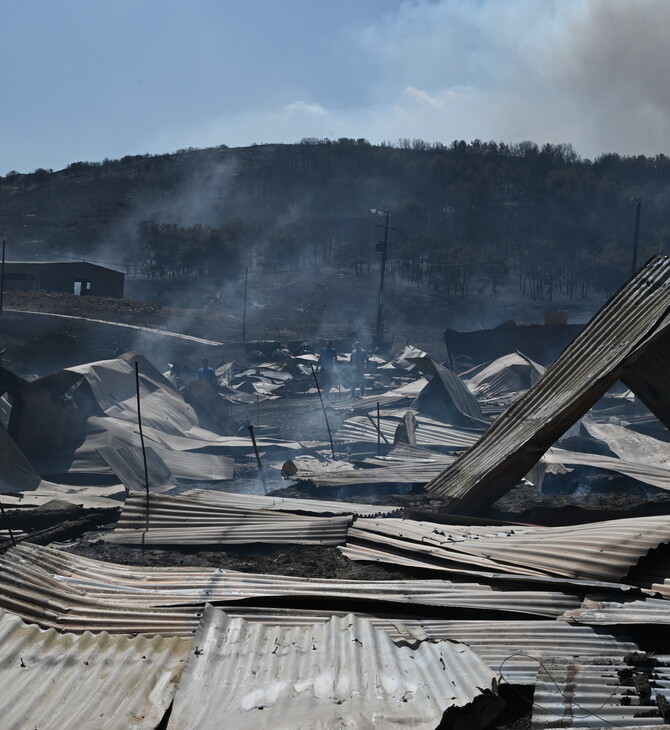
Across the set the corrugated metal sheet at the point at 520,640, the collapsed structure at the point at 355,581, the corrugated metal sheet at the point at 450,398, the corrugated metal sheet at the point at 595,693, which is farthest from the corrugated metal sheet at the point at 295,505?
the corrugated metal sheet at the point at 450,398

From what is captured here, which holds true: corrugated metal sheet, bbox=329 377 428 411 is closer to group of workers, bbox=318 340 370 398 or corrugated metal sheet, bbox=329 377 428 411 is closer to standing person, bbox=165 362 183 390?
group of workers, bbox=318 340 370 398

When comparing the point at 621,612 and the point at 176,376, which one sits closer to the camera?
the point at 621,612

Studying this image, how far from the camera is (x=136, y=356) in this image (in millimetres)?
14188

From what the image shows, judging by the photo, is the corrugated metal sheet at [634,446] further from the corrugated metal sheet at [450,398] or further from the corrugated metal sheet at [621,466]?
the corrugated metal sheet at [450,398]

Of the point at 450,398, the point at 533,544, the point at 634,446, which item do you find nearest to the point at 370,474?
the point at 533,544

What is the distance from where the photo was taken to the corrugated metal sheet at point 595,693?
3033mm

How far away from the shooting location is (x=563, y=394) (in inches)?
267

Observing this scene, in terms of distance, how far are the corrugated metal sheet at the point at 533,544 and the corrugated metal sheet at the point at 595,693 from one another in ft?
3.74

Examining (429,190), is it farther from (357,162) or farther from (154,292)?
(154,292)

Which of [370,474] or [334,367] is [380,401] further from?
[370,474]

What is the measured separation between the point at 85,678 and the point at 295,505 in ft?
12.3

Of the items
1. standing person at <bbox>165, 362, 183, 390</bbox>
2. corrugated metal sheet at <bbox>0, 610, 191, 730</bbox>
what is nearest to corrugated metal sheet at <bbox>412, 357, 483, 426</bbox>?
standing person at <bbox>165, 362, 183, 390</bbox>

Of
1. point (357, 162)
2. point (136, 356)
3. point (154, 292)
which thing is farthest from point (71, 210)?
point (136, 356)

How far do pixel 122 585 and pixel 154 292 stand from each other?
1743 inches
